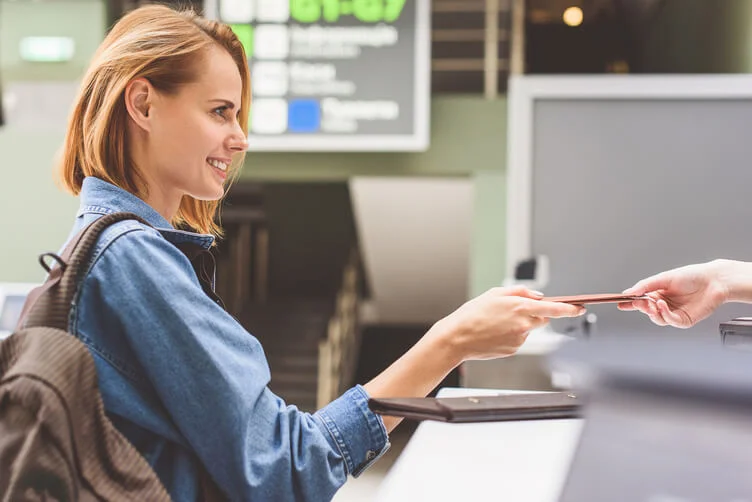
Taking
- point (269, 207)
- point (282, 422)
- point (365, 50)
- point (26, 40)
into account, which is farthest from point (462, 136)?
point (269, 207)

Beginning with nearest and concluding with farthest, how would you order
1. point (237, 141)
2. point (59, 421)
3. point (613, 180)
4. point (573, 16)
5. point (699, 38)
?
point (59, 421), point (237, 141), point (613, 180), point (699, 38), point (573, 16)

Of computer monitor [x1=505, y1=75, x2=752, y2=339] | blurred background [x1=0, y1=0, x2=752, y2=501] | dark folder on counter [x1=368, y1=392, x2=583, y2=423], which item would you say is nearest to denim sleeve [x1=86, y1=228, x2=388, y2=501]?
dark folder on counter [x1=368, y1=392, x2=583, y2=423]

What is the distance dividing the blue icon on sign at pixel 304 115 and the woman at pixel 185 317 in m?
3.48

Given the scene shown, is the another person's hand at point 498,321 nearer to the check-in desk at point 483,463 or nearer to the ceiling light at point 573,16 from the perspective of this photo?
the check-in desk at point 483,463

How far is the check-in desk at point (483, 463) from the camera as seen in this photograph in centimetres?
102

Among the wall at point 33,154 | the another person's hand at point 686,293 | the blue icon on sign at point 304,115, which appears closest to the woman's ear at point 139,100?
the another person's hand at point 686,293

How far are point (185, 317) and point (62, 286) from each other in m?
0.13

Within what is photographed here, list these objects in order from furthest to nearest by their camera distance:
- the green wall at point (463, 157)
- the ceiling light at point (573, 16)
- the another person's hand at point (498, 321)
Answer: the ceiling light at point (573, 16) → the green wall at point (463, 157) → the another person's hand at point (498, 321)

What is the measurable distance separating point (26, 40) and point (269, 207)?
207 inches

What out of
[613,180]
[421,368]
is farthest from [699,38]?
[421,368]

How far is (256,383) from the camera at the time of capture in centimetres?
92

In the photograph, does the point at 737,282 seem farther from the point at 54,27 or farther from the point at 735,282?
the point at 54,27

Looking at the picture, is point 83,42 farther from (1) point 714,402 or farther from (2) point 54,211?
(1) point 714,402

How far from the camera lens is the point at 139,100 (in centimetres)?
103
